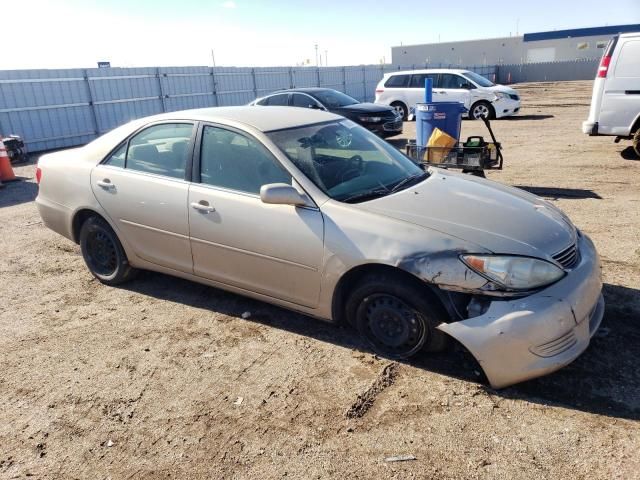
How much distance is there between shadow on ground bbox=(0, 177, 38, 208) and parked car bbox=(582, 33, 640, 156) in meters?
10.3

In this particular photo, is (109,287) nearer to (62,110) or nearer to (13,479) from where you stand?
(13,479)

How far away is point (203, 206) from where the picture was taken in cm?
379

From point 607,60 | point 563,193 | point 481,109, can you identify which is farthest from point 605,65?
point 481,109

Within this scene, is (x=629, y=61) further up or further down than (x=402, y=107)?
further up

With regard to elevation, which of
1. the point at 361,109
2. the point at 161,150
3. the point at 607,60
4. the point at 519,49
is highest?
the point at 519,49

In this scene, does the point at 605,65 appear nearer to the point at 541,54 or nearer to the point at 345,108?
the point at 345,108

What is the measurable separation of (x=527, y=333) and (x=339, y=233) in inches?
48.7

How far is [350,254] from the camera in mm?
3180

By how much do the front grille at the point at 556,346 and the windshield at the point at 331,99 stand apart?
10841 mm

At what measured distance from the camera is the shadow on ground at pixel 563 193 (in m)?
7.20

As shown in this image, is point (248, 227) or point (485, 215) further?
point (248, 227)

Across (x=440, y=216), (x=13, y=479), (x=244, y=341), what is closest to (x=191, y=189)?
(x=244, y=341)

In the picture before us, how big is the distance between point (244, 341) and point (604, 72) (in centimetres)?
874

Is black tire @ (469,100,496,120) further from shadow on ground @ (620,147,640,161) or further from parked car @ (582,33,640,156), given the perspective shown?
parked car @ (582,33,640,156)
